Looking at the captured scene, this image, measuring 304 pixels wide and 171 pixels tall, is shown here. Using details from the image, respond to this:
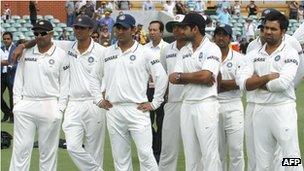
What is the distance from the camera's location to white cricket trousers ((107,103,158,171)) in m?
10.5

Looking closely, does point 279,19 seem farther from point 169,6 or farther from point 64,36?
point 169,6

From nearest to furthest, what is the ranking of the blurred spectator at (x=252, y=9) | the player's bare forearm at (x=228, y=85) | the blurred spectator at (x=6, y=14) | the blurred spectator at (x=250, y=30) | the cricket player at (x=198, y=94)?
the cricket player at (x=198, y=94) < the player's bare forearm at (x=228, y=85) < the blurred spectator at (x=6, y=14) < the blurred spectator at (x=250, y=30) < the blurred spectator at (x=252, y=9)

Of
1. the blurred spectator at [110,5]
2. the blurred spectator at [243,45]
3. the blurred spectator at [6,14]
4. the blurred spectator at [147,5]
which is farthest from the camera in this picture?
the blurred spectator at [147,5]

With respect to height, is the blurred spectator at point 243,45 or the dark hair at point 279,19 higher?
the dark hair at point 279,19

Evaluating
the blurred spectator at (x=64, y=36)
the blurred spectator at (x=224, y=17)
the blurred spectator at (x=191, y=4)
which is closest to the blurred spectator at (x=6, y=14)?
the blurred spectator at (x=64, y=36)

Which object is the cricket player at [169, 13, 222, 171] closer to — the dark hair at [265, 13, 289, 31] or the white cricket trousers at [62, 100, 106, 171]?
the dark hair at [265, 13, 289, 31]

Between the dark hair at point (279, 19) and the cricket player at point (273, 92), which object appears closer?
the cricket player at point (273, 92)

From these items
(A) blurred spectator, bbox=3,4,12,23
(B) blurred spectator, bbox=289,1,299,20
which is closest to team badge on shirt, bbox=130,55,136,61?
(A) blurred spectator, bbox=3,4,12,23

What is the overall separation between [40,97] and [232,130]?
268 cm

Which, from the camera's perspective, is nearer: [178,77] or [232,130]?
[178,77]

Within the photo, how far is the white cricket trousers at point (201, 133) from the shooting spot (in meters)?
10.3

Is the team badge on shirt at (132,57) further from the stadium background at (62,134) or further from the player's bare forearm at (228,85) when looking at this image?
the stadium background at (62,134)

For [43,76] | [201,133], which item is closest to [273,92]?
[201,133]

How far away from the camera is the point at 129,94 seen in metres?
10.5
